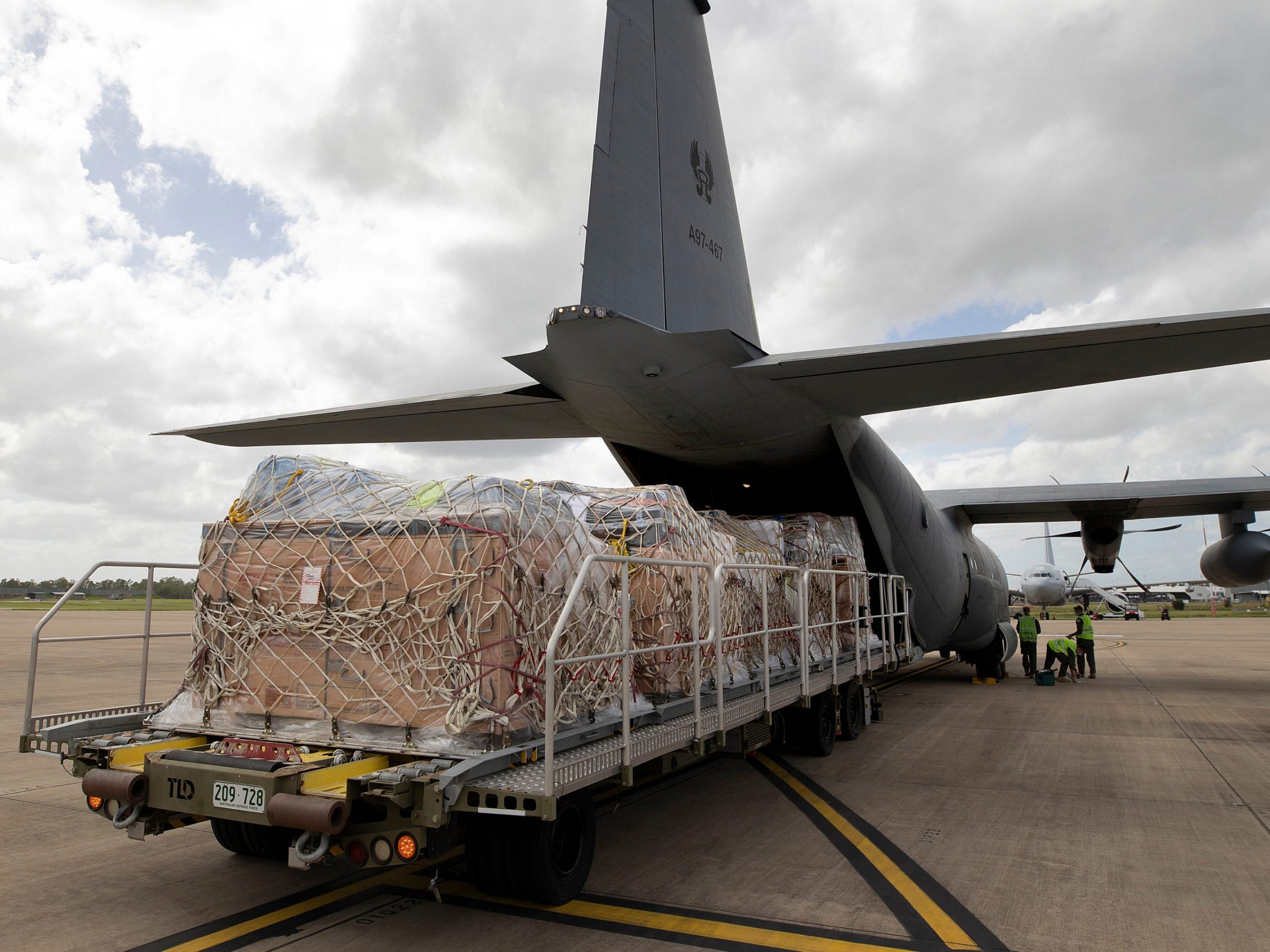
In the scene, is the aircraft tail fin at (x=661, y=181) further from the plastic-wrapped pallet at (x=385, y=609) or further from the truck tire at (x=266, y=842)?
the truck tire at (x=266, y=842)

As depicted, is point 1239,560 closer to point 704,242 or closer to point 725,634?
point 704,242

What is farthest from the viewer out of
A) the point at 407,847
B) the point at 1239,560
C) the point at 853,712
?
the point at 1239,560

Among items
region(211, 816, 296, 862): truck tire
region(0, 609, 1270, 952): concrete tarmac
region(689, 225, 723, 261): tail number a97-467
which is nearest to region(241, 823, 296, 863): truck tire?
region(211, 816, 296, 862): truck tire

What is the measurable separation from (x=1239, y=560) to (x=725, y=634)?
54.5 ft

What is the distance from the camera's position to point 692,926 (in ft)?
14.0

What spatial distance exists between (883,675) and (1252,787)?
1011 centimetres

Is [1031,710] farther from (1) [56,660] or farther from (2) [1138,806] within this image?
(1) [56,660]

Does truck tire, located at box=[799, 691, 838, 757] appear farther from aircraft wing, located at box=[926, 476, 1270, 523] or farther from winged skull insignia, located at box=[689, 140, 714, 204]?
aircraft wing, located at box=[926, 476, 1270, 523]

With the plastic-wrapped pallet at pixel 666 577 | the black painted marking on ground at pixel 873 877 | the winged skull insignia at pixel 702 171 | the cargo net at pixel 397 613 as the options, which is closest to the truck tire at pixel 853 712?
the black painted marking on ground at pixel 873 877

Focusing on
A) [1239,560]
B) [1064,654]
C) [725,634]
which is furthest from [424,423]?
[1239,560]

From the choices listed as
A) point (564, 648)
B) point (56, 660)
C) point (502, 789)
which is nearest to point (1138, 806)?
point (564, 648)

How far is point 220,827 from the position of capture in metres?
5.38

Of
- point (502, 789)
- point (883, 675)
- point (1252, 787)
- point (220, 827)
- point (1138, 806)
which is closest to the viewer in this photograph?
point (502, 789)

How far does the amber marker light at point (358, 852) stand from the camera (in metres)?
3.70
